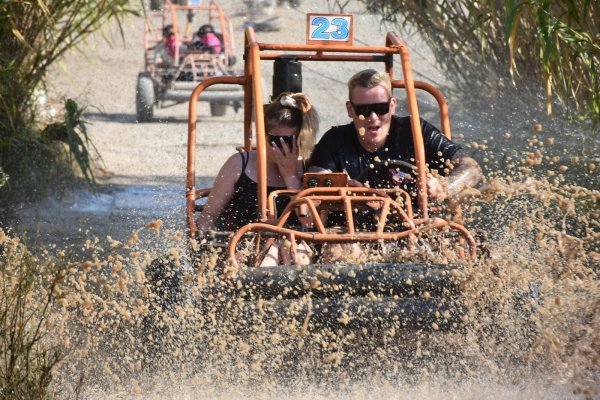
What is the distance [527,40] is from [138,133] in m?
6.33

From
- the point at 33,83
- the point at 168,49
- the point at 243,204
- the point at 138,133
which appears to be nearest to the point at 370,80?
the point at 243,204

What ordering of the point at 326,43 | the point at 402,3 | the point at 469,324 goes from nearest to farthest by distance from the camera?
1. the point at 469,324
2. the point at 326,43
3. the point at 402,3

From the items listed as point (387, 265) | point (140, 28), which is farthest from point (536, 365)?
point (140, 28)

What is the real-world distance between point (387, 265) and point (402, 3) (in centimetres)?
507

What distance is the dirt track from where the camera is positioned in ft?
28.2

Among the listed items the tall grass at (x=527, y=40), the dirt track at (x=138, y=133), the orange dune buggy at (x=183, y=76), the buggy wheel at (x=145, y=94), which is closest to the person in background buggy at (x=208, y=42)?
the orange dune buggy at (x=183, y=76)

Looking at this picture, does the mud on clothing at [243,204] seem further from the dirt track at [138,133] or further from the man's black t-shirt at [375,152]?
the dirt track at [138,133]

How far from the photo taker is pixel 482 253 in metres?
4.76

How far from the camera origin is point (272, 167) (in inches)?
214

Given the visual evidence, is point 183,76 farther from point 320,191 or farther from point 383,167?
point 320,191

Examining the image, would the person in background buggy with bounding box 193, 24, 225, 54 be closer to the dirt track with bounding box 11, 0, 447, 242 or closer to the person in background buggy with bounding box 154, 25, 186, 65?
the person in background buggy with bounding box 154, 25, 186, 65

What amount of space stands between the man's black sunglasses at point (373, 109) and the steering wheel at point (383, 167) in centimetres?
24

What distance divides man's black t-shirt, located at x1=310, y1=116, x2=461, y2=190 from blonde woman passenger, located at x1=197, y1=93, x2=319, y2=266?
9cm

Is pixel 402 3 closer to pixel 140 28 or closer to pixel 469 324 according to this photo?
pixel 469 324
